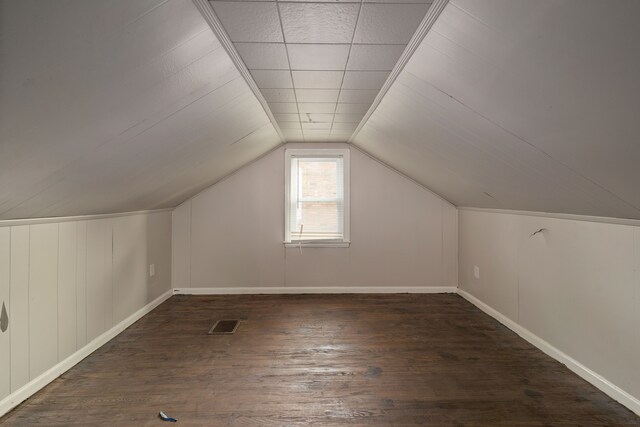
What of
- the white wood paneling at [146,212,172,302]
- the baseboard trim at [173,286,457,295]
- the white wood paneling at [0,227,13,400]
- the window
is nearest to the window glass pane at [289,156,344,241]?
the window

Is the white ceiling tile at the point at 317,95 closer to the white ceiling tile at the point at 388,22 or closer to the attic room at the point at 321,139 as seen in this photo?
the attic room at the point at 321,139

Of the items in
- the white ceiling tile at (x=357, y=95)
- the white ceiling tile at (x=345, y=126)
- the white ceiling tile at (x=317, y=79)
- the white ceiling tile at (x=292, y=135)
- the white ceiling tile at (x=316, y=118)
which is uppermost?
the white ceiling tile at (x=292, y=135)

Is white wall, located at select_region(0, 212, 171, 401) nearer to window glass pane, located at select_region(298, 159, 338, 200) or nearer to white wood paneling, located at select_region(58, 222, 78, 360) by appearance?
white wood paneling, located at select_region(58, 222, 78, 360)

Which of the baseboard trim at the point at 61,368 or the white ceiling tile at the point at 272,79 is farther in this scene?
the white ceiling tile at the point at 272,79

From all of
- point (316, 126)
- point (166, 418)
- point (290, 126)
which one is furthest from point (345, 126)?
point (166, 418)

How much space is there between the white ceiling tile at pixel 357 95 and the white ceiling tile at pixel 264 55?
63 centimetres

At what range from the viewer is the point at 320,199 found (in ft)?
15.5

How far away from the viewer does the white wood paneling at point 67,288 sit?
2514 mm

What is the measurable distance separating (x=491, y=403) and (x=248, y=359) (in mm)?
1761

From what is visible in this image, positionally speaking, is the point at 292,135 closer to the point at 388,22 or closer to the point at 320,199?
the point at 320,199

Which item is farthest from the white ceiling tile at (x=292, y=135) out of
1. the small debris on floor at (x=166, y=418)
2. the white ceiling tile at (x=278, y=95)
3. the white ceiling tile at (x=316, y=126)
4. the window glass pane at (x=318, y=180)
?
the small debris on floor at (x=166, y=418)

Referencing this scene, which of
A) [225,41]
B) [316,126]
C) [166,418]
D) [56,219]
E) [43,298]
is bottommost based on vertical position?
[166,418]

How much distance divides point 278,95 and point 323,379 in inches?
85.6

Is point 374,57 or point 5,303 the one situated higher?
point 374,57
